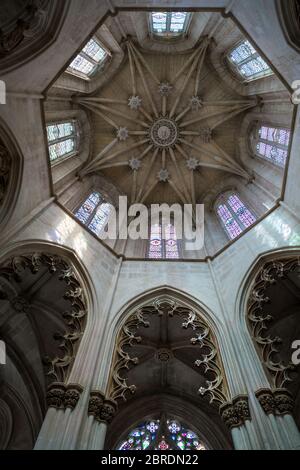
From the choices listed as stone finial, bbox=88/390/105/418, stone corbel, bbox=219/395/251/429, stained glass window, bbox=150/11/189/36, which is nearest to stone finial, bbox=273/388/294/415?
stone corbel, bbox=219/395/251/429

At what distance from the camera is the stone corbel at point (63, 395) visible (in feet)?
19.6

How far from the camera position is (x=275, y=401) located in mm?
6152

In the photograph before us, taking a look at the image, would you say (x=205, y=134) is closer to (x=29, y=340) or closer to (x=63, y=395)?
(x=29, y=340)

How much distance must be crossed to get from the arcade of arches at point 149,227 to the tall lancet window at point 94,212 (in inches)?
→ 3.9

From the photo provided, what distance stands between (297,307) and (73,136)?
10.2 m

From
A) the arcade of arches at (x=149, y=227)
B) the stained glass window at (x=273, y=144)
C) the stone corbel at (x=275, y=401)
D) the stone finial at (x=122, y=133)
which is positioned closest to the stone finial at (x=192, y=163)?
the arcade of arches at (x=149, y=227)

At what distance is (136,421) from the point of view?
11133 mm

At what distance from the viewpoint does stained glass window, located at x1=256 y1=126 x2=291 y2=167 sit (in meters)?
11.8

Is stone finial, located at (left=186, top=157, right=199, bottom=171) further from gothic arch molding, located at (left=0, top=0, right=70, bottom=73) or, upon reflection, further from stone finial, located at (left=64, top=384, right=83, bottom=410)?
stone finial, located at (left=64, top=384, right=83, bottom=410)

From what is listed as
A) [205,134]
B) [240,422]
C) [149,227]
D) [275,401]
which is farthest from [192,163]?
[240,422]

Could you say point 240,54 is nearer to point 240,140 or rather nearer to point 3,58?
point 240,140

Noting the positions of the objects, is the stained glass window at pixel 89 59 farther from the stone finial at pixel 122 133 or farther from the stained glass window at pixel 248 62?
the stained glass window at pixel 248 62

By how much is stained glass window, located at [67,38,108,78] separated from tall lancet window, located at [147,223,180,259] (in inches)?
260
